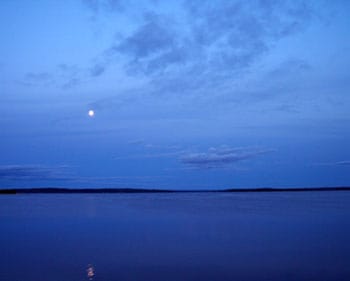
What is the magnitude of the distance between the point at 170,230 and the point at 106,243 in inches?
233

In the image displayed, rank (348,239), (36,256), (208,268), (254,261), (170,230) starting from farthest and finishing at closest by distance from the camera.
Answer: (170,230) < (348,239) < (36,256) < (254,261) < (208,268)

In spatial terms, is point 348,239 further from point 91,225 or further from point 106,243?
point 91,225

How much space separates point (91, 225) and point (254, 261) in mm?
15076

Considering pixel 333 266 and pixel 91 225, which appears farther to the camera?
pixel 91 225

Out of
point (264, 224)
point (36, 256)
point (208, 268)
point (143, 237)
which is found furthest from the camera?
point (264, 224)

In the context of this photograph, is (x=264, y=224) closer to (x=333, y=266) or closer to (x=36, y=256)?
(x=333, y=266)

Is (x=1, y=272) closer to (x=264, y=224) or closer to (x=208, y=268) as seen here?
(x=208, y=268)

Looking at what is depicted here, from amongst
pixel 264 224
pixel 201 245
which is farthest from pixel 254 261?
pixel 264 224

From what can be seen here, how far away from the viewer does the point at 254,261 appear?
1543 centimetres

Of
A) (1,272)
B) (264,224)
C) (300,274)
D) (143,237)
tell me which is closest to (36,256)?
(1,272)

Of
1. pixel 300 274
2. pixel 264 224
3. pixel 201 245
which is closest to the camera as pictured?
pixel 300 274

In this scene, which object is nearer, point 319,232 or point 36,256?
point 36,256

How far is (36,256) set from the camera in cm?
1662

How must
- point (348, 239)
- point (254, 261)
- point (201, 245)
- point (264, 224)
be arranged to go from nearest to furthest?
1. point (254, 261)
2. point (201, 245)
3. point (348, 239)
4. point (264, 224)
